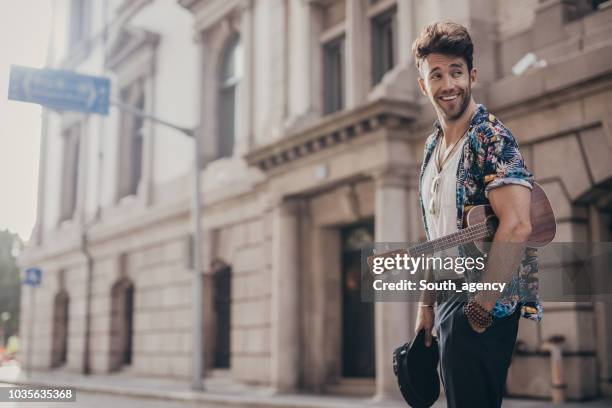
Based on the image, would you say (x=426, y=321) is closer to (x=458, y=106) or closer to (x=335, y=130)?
(x=458, y=106)

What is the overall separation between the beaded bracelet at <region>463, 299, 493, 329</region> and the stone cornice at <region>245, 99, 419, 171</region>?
9876 millimetres

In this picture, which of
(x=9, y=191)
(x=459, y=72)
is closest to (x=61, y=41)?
(x=9, y=191)

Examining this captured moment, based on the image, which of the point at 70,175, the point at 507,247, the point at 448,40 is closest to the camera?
the point at 507,247

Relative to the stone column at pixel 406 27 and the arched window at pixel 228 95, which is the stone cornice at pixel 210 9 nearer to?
the arched window at pixel 228 95

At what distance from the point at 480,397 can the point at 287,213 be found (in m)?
12.7

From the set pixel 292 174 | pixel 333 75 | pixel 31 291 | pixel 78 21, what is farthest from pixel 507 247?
pixel 31 291

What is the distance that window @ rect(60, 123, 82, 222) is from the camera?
27.7m

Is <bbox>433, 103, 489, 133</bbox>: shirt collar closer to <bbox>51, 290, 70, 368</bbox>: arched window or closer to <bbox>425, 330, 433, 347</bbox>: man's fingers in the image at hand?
<bbox>425, 330, 433, 347</bbox>: man's fingers

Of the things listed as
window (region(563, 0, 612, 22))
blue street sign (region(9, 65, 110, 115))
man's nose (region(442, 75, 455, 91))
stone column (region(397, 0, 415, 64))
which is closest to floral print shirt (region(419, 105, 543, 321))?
man's nose (region(442, 75, 455, 91))

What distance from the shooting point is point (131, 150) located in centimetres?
2348

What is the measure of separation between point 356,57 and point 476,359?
1226cm

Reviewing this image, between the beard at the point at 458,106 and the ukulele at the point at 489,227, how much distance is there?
1.14ft

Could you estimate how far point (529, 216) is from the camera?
2.35m

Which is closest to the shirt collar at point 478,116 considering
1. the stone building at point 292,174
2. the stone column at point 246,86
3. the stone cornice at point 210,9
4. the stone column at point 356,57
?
the stone building at point 292,174
